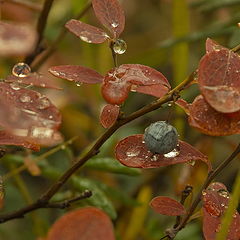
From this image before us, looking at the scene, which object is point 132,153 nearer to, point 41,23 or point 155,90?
point 155,90

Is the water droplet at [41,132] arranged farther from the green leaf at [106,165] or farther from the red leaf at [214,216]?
the green leaf at [106,165]

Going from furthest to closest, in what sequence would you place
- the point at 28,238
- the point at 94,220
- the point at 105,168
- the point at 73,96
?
the point at 73,96, the point at 28,238, the point at 105,168, the point at 94,220

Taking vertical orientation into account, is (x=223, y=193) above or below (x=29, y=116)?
below

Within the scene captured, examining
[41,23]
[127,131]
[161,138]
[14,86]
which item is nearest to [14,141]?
[14,86]

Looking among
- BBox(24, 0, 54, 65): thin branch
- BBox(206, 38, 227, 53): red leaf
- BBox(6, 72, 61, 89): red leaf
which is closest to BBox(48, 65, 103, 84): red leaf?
BBox(6, 72, 61, 89): red leaf

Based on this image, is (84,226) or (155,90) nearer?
(84,226)

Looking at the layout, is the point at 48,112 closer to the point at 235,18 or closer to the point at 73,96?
the point at 235,18

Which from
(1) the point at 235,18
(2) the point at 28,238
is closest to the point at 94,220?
(1) the point at 235,18
